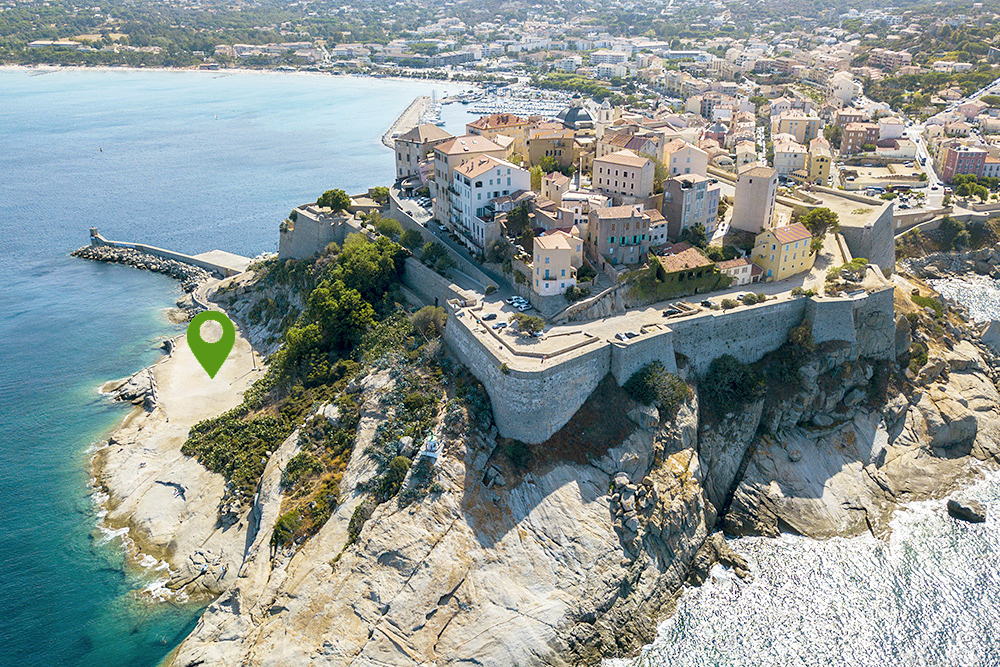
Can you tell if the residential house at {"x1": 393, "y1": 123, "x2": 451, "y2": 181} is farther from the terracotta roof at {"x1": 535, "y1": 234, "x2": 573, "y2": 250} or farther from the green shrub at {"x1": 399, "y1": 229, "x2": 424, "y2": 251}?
the terracotta roof at {"x1": 535, "y1": 234, "x2": 573, "y2": 250}

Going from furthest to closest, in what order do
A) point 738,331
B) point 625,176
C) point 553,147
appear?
point 553,147, point 625,176, point 738,331

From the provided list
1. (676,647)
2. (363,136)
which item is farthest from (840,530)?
(363,136)

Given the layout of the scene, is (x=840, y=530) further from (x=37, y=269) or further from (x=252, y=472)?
(x=37, y=269)

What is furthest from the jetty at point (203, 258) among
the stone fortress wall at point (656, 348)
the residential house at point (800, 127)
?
the residential house at point (800, 127)

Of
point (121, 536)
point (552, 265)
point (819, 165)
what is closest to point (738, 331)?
point (552, 265)

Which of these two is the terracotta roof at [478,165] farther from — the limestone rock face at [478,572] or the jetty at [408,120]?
the jetty at [408,120]

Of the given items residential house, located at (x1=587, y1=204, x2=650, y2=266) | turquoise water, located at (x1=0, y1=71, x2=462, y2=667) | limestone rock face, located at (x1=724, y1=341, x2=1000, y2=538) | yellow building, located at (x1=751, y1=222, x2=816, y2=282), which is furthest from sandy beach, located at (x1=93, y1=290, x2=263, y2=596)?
yellow building, located at (x1=751, y1=222, x2=816, y2=282)

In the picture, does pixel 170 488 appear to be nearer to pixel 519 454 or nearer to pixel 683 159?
pixel 519 454
